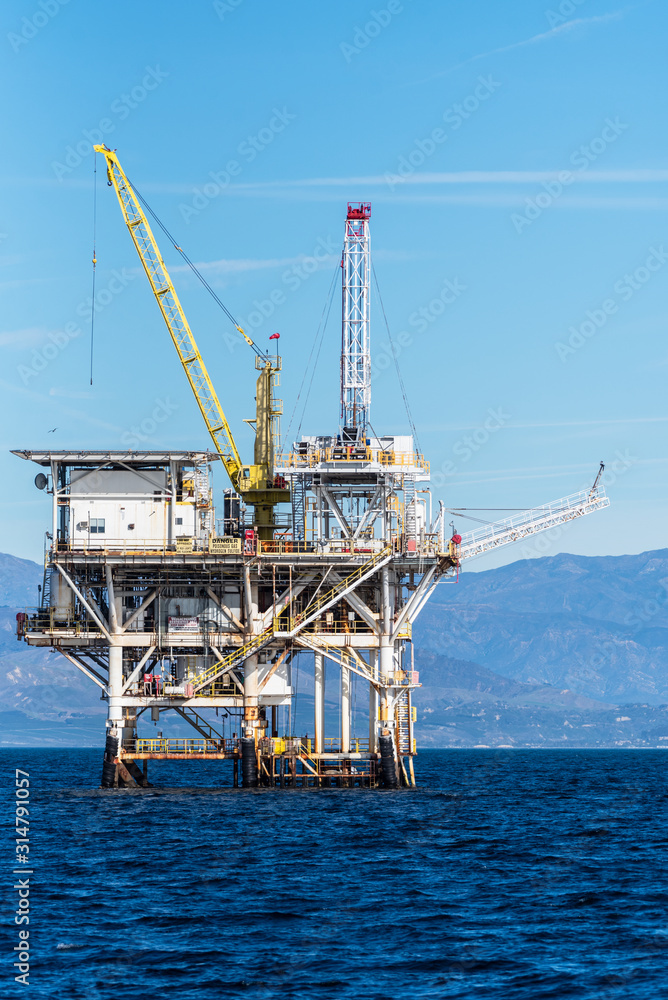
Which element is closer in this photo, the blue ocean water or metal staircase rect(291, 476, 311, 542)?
the blue ocean water

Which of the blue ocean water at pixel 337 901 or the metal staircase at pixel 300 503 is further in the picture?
the metal staircase at pixel 300 503

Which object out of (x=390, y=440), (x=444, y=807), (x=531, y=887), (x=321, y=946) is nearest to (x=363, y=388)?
(x=390, y=440)

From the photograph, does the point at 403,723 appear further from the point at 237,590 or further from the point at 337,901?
the point at 337,901

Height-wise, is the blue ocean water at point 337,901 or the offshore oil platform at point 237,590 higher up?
the offshore oil platform at point 237,590

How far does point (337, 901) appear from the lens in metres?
46.2

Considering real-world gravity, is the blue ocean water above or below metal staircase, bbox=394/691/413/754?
below

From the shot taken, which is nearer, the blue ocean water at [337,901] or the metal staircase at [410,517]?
the blue ocean water at [337,901]

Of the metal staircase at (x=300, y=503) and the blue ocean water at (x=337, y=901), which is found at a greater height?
the metal staircase at (x=300, y=503)

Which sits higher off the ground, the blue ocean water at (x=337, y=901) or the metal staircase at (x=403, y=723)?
the metal staircase at (x=403, y=723)

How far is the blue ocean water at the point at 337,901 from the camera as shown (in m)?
35.9

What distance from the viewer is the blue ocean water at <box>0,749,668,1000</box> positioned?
3594cm

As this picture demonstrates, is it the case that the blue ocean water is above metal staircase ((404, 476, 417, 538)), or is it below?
below

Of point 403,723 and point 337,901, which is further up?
point 403,723

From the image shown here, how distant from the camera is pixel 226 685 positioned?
80.6 metres
